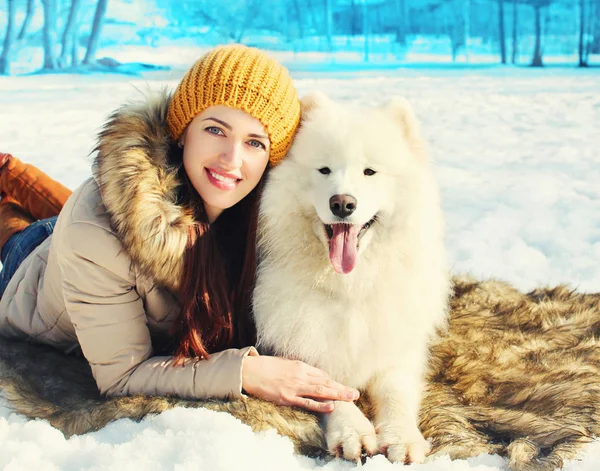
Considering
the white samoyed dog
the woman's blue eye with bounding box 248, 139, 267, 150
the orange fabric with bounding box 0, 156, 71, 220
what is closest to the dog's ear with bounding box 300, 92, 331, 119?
the white samoyed dog

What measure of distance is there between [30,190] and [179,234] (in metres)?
1.64

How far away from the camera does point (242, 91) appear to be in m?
2.28

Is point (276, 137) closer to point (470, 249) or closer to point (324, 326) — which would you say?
point (324, 326)

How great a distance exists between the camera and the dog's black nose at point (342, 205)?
7.01 ft

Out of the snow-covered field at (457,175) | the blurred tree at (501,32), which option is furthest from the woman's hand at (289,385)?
the blurred tree at (501,32)

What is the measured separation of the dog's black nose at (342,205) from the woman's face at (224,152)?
36cm

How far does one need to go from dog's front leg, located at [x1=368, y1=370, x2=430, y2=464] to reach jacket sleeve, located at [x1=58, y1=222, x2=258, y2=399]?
1.63 ft

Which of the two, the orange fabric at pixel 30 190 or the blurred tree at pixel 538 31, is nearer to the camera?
the orange fabric at pixel 30 190

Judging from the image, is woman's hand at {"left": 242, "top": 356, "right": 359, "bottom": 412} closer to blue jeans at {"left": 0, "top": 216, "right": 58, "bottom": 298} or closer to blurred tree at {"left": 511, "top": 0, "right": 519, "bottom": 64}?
blue jeans at {"left": 0, "top": 216, "right": 58, "bottom": 298}

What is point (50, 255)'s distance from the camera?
257cm

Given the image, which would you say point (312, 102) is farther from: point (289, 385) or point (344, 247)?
point (289, 385)

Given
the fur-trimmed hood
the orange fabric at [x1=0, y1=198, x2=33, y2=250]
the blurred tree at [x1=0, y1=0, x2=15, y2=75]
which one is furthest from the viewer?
the blurred tree at [x1=0, y1=0, x2=15, y2=75]

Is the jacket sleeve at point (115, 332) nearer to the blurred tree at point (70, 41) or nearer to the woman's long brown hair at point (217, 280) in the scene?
the woman's long brown hair at point (217, 280)

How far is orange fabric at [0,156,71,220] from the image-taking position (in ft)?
11.5
